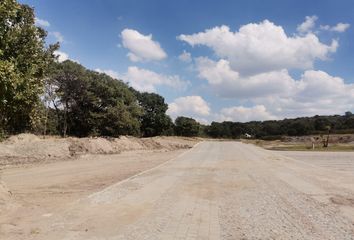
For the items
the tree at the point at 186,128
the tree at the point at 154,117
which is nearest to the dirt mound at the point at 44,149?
the tree at the point at 154,117

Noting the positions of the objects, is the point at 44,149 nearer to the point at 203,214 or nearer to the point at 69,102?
the point at 203,214

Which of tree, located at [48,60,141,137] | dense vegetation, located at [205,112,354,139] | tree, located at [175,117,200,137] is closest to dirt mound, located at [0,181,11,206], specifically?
tree, located at [48,60,141,137]

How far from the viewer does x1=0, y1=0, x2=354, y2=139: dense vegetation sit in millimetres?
12570

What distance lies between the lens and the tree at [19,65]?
37.9 feet

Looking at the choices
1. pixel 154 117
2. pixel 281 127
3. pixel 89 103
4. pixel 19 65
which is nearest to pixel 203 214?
pixel 19 65

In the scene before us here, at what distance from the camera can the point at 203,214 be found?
37.2 feet

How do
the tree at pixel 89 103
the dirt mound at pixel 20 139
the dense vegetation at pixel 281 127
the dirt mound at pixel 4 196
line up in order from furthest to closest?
1. the dense vegetation at pixel 281 127
2. the tree at pixel 89 103
3. the dirt mound at pixel 20 139
4. the dirt mound at pixel 4 196

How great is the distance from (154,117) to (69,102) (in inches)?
1768

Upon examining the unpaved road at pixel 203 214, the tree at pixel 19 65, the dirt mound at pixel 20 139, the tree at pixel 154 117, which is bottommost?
the unpaved road at pixel 203 214

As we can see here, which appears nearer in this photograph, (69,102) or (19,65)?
(19,65)

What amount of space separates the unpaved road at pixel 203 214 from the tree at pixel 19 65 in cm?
338

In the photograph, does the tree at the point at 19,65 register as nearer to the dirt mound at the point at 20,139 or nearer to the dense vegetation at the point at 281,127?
the dirt mound at the point at 20,139

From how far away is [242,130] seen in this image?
171000 mm

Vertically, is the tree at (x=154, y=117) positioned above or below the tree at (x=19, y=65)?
above
